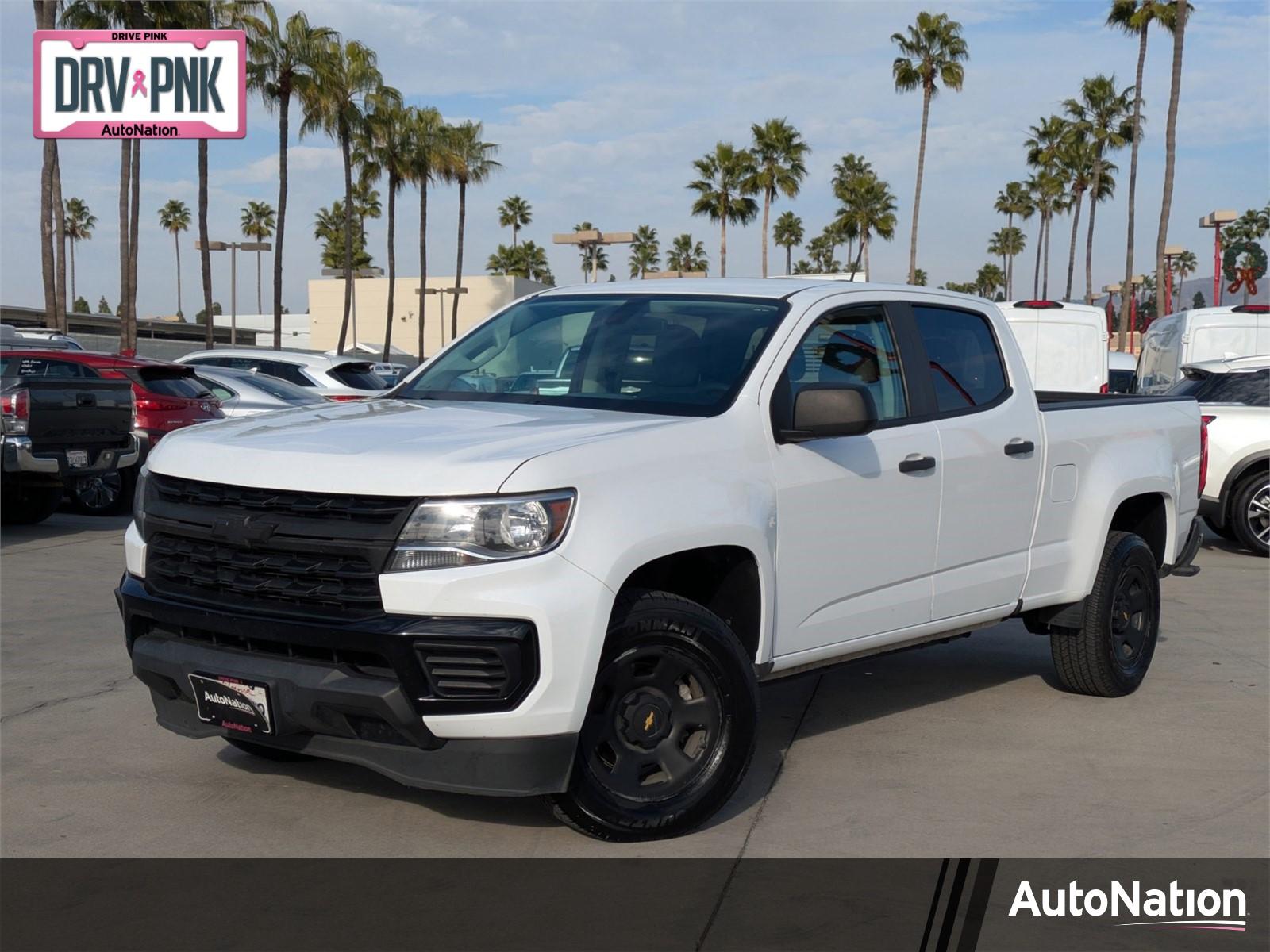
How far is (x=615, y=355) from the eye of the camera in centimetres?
550

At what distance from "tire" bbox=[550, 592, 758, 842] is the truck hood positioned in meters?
0.61

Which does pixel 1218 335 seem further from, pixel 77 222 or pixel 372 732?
pixel 77 222

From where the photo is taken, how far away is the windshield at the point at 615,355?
521cm

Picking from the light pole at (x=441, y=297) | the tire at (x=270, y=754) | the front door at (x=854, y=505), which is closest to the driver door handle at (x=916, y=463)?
the front door at (x=854, y=505)

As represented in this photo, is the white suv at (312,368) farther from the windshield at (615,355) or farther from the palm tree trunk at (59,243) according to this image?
the palm tree trunk at (59,243)

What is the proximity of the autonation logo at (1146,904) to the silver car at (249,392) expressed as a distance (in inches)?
476

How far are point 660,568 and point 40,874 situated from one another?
2.18 meters

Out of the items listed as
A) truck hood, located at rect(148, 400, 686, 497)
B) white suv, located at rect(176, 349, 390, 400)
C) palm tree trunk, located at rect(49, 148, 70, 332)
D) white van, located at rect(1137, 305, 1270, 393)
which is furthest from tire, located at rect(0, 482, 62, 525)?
palm tree trunk, located at rect(49, 148, 70, 332)

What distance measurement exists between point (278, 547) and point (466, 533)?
2.01 ft

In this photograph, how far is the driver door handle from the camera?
18.3 ft

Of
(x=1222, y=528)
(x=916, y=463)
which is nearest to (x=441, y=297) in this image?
(x=1222, y=528)

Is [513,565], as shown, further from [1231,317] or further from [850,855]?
[1231,317]

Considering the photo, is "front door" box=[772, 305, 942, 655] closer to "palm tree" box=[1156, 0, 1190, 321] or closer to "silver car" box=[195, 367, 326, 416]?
"silver car" box=[195, 367, 326, 416]

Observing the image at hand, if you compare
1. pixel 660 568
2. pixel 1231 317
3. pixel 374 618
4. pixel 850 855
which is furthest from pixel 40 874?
pixel 1231 317
